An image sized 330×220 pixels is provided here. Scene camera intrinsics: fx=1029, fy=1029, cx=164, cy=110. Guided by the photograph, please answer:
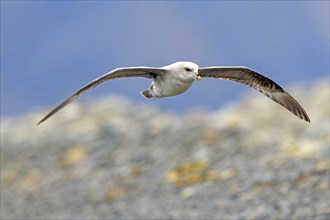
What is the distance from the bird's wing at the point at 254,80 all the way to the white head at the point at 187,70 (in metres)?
2.54

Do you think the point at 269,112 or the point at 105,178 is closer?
the point at 105,178

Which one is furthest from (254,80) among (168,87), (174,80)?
(174,80)

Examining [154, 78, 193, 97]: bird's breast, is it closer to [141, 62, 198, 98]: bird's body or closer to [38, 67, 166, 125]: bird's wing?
[141, 62, 198, 98]: bird's body

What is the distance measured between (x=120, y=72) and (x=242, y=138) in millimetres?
15968

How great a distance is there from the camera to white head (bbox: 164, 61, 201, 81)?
23.2 m

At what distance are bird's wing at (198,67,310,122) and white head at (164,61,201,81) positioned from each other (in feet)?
8.34

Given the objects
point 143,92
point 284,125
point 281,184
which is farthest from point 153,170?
point 143,92

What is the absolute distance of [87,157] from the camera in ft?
136

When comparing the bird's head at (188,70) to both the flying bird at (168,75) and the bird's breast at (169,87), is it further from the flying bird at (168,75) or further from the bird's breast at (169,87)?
the bird's breast at (169,87)

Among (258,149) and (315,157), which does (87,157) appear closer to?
(258,149)

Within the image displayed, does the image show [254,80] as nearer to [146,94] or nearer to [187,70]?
[146,94]

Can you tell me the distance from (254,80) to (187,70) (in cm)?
517

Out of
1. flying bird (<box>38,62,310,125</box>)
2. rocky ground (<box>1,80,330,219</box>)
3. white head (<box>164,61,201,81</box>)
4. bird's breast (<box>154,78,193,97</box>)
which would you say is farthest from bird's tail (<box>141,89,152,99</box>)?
rocky ground (<box>1,80,330,219</box>)

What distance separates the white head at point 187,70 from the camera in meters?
23.2
